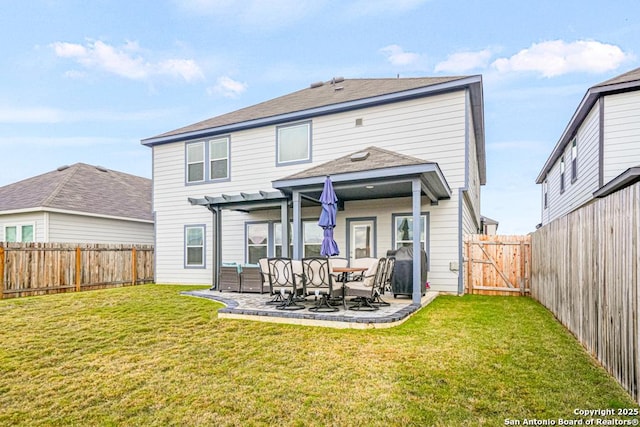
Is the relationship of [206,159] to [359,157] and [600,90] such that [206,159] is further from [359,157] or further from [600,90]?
[600,90]

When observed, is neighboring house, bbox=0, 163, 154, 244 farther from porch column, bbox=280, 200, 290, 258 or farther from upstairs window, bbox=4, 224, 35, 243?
porch column, bbox=280, 200, 290, 258

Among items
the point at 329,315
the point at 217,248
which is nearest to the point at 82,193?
the point at 217,248

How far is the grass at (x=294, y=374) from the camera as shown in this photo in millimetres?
2939

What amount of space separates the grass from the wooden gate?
11.9 ft

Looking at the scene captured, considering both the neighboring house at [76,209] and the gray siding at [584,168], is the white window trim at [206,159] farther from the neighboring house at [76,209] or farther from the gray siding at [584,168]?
the gray siding at [584,168]

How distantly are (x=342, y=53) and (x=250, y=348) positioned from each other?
572 inches

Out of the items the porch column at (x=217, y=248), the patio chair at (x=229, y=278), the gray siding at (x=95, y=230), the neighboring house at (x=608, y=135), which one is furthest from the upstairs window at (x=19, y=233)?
the neighboring house at (x=608, y=135)

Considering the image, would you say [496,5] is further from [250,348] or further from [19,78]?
[19,78]

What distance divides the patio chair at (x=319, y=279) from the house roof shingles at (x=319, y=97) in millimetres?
5897

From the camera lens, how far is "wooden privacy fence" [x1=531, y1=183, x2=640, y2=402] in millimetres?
3076

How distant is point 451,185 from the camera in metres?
9.63

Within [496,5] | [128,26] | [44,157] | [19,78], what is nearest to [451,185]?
[496,5]

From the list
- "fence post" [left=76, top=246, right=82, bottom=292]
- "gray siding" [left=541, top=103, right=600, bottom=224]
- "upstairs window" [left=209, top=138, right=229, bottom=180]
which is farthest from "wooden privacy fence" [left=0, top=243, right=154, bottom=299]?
"gray siding" [left=541, top=103, right=600, bottom=224]

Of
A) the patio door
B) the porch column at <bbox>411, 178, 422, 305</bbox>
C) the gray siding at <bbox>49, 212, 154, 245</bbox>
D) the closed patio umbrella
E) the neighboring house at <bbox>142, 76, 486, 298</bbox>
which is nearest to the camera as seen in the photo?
the porch column at <bbox>411, 178, 422, 305</bbox>
